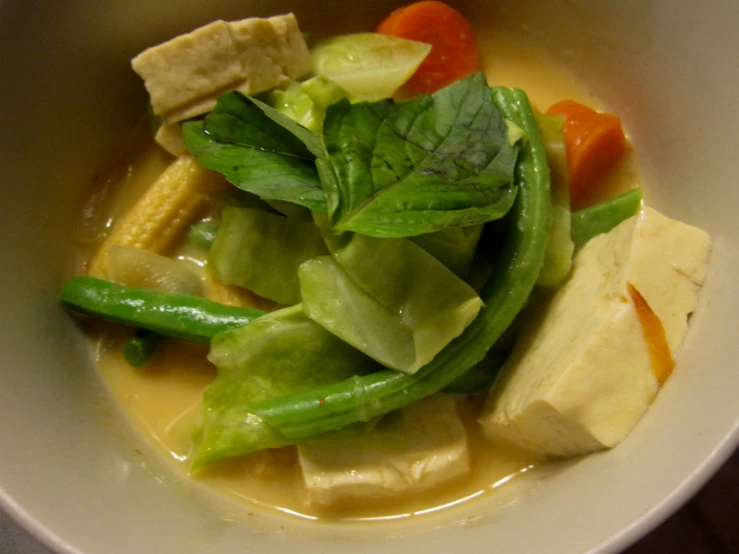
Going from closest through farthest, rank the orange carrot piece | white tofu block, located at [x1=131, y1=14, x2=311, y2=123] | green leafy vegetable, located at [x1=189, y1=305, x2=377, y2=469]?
the orange carrot piece
green leafy vegetable, located at [x1=189, y1=305, x2=377, y2=469]
white tofu block, located at [x1=131, y1=14, x2=311, y2=123]

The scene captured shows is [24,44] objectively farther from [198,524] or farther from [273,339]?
[198,524]

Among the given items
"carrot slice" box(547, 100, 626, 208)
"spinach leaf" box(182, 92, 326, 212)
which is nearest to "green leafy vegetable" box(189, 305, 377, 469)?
"spinach leaf" box(182, 92, 326, 212)

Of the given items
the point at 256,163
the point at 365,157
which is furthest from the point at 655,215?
the point at 256,163

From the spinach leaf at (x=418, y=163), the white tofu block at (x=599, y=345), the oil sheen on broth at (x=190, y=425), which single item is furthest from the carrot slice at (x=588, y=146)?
the spinach leaf at (x=418, y=163)

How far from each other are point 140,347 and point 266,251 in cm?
40

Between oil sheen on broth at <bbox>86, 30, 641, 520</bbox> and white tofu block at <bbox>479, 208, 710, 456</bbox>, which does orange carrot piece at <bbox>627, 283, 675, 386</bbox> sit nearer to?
white tofu block at <bbox>479, 208, 710, 456</bbox>

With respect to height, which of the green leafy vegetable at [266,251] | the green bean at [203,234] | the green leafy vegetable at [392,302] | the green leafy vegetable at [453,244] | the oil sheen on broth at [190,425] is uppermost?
the green leafy vegetable at [453,244]

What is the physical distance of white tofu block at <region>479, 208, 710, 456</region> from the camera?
45.0 inches

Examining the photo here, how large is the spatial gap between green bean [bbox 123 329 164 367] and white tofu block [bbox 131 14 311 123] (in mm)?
555

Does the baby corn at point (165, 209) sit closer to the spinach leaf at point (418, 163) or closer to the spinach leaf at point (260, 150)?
the spinach leaf at point (260, 150)

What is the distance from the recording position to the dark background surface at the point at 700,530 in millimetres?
1342

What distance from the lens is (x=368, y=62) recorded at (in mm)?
1654

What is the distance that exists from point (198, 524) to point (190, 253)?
0.72 metres

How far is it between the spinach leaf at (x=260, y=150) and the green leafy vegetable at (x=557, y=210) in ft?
1.83
